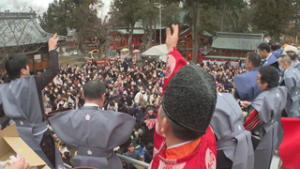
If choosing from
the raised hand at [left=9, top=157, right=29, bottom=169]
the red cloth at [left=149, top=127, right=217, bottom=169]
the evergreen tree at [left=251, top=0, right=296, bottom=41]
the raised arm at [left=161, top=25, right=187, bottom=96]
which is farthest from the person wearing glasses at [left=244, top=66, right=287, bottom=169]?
the evergreen tree at [left=251, top=0, right=296, bottom=41]

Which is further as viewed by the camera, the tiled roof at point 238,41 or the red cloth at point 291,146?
the tiled roof at point 238,41

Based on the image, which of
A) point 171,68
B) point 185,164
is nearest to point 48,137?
point 171,68

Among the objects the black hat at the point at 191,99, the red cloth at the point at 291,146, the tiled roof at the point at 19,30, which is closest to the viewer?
the black hat at the point at 191,99

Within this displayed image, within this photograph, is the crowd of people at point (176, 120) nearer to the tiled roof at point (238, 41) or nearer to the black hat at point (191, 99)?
the black hat at point (191, 99)

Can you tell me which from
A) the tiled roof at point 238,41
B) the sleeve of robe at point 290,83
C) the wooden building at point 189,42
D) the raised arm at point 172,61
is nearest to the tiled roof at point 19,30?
the raised arm at point 172,61

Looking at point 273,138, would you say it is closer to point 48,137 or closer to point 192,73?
point 192,73

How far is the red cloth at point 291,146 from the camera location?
56.0 inches

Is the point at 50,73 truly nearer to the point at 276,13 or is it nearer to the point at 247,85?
the point at 247,85

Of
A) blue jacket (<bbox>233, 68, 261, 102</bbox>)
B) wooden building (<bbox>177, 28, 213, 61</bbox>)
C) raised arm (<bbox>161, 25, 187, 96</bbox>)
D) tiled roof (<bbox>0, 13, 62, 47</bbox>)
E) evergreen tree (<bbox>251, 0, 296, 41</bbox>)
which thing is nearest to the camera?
raised arm (<bbox>161, 25, 187, 96</bbox>)

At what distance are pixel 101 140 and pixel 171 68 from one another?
88cm

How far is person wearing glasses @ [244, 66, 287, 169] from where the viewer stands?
90.2 inches

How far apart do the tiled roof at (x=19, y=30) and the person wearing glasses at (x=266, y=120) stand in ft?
40.7

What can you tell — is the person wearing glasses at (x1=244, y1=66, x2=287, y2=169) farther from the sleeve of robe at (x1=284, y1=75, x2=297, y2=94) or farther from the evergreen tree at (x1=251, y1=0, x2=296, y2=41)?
the evergreen tree at (x1=251, y1=0, x2=296, y2=41)

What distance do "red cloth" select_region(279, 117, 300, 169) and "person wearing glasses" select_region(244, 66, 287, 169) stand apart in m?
0.74
